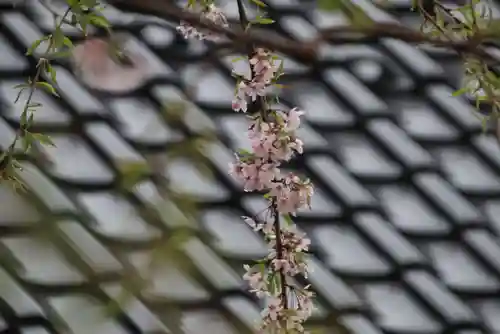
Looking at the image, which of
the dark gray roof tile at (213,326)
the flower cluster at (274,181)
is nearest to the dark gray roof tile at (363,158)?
the flower cluster at (274,181)

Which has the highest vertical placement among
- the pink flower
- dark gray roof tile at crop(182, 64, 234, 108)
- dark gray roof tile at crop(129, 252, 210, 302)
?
dark gray roof tile at crop(182, 64, 234, 108)

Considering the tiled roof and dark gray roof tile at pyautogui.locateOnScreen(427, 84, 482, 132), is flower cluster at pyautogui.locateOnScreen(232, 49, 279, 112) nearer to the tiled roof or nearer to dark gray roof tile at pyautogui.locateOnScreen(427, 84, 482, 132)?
the tiled roof

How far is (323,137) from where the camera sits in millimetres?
789

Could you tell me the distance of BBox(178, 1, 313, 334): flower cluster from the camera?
37 cm

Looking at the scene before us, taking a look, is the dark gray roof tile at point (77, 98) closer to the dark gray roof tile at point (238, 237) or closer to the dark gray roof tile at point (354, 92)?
the dark gray roof tile at point (238, 237)

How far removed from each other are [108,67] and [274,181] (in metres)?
0.17

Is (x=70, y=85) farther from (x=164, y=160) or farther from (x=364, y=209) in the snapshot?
(x=164, y=160)

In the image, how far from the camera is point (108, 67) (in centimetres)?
25

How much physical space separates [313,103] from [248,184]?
438 mm

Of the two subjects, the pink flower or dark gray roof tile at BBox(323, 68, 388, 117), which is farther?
dark gray roof tile at BBox(323, 68, 388, 117)

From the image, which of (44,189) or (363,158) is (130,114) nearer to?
(363,158)

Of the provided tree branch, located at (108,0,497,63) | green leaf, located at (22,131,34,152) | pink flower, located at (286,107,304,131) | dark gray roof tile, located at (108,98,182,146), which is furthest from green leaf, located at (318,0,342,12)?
dark gray roof tile, located at (108,98,182,146)

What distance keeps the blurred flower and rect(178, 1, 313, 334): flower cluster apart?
116 mm

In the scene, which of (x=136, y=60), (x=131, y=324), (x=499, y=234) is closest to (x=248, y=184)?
(x=136, y=60)
